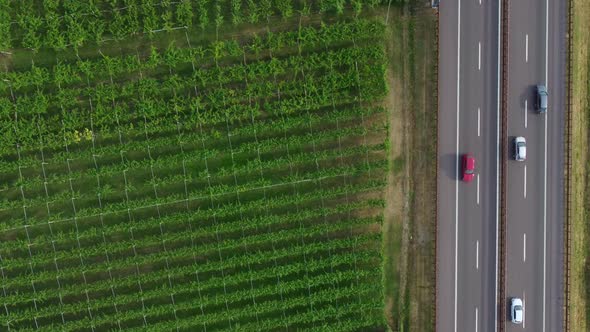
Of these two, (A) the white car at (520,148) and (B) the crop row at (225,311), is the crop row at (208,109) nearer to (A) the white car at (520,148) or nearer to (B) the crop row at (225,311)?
(A) the white car at (520,148)

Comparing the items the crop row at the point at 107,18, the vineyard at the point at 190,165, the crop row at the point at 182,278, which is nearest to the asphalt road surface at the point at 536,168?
the vineyard at the point at 190,165

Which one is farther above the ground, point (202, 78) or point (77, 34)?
point (77, 34)

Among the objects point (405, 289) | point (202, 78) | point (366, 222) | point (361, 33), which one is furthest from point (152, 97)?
point (405, 289)

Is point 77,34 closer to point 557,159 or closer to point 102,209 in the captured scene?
point 102,209

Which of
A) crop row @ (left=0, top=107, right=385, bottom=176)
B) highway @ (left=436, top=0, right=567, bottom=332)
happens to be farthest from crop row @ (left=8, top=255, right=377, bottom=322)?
crop row @ (left=0, top=107, right=385, bottom=176)

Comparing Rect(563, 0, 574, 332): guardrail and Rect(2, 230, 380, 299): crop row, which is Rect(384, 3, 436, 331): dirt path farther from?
Rect(563, 0, 574, 332): guardrail
